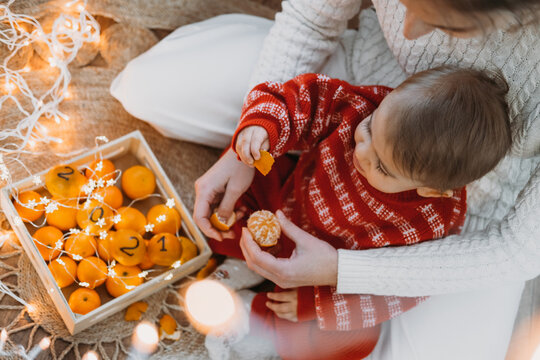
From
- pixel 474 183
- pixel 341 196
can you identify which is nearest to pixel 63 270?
pixel 341 196

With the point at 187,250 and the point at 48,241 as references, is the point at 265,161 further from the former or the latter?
the point at 48,241

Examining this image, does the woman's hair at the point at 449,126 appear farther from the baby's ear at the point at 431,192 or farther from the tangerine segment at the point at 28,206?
the tangerine segment at the point at 28,206

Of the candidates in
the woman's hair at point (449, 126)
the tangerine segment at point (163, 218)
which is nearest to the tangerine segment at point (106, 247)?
the tangerine segment at point (163, 218)

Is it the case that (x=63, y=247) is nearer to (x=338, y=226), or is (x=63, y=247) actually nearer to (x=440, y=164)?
(x=338, y=226)

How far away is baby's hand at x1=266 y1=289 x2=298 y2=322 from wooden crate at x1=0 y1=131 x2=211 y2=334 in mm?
184

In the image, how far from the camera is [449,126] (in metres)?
0.71

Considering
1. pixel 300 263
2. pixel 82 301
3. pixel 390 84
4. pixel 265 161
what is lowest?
pixel 82 301

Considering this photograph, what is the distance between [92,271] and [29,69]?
0.50 metres

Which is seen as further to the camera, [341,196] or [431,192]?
[341,196]

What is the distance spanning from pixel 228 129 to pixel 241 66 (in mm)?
152

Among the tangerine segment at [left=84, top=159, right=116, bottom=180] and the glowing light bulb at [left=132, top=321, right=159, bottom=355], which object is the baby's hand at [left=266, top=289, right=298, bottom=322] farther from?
the tangerine segment at [left=84, top=159, right=116, bottom=180]

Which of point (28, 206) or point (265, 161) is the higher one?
point (265, 161)

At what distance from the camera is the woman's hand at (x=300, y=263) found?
898 millimetres

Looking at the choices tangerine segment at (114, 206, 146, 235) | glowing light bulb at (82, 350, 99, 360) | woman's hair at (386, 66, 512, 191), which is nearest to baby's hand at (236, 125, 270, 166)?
woman's hair at (386, 66, 512, 191)
